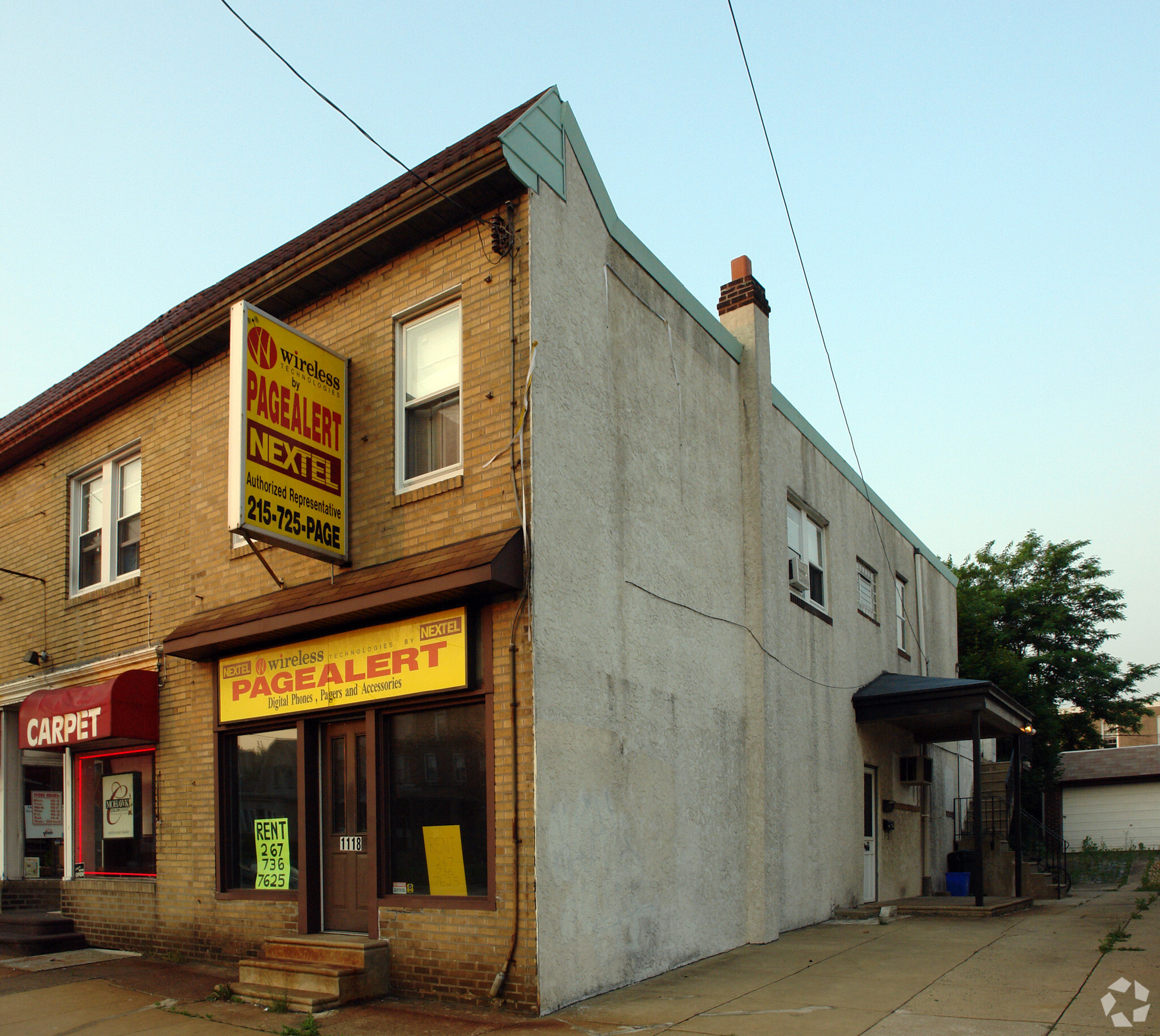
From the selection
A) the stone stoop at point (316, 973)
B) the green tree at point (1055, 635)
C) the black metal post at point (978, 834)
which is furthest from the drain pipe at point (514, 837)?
the green tree at point (1055, 635)

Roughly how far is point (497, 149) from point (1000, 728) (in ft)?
39.8

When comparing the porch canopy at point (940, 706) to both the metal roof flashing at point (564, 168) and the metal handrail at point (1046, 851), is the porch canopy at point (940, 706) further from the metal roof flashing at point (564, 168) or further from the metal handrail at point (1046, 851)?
the metal roof flashing at point (564, 168)

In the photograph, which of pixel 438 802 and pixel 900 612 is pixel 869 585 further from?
pixel 438 802

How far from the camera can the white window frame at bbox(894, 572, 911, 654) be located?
756 inches

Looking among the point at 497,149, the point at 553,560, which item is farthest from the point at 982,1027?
the point at 497,149

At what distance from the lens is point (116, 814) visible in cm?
1229

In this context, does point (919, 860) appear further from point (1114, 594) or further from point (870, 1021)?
point (1114, 594)

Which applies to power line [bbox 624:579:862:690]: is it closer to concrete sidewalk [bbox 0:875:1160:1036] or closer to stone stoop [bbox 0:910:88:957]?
concrete sidewalk [bbox 0:875:1160:1036]

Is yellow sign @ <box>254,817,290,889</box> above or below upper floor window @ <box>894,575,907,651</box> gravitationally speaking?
below

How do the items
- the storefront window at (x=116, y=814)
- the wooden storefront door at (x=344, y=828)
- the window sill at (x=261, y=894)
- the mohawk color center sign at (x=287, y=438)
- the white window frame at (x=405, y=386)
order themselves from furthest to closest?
1. the storefront window at (x=116, y=814)
2. the window sill at (x=261, y=894)
3. the wooden storefront door at (x=344, y=828)
4. the white window frame at (x=405, y=386)
5. the mohawk color center sign at (x=287, y=438)

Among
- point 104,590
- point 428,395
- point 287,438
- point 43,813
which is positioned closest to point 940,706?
point 428,395

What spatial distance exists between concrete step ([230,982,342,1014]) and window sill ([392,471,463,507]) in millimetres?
4102

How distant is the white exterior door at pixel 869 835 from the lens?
15.4 meters

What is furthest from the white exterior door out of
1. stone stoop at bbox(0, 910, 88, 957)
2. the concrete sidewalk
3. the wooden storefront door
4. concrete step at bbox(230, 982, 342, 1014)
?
stone stoop at bbox(0, 910, 88, 957)
